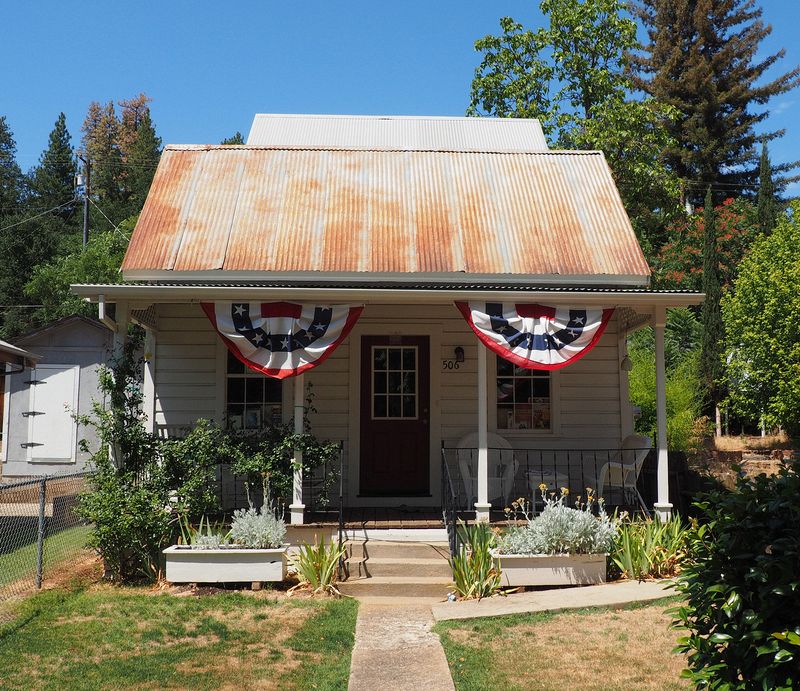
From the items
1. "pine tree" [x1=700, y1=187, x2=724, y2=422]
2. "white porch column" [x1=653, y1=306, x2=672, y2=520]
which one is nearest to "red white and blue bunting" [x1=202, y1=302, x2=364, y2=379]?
"white porch column" [x1=653, y1=306, x2=672, y2=520]

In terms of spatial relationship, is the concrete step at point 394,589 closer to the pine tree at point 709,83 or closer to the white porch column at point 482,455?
the white porch column at point 482,455

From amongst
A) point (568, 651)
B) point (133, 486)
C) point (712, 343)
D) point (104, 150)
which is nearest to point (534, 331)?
point (568, 651)

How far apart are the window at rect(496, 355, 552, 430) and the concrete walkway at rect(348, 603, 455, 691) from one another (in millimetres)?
3959

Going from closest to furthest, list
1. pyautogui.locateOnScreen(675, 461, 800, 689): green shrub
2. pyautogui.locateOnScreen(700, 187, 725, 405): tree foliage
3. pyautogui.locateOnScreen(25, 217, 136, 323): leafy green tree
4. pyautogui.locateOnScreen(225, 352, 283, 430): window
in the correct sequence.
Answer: pyautogui.locateOnScreen(675, 461, 800, 689): green shrub → pyautogui.locateOnScreen(225, 352, 283, 430): window → pyautogui.locateOnScreen(700, 187, 725, 405): tree foliage → pyautogui.locateOnScreen(25, 217, 136, 323): leafy green tree

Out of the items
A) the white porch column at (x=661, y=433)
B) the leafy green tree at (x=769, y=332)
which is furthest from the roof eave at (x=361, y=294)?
the leafy green tree at (x=769, y=332)

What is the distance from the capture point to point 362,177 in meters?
12.4

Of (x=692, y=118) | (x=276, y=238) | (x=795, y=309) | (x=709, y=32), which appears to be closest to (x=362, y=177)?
(x=276, y=238)

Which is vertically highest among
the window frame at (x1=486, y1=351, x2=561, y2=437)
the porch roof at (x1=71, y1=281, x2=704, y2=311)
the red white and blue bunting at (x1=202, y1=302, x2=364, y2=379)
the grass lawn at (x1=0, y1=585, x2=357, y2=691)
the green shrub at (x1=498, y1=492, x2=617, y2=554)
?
the porch roof at (x1=71, y1=281, x2=704, y2=311)

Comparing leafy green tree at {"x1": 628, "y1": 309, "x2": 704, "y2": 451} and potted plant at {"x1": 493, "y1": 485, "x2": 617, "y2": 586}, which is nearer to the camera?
potted plant at {"x1": 493, "y1": 485, "x2": 617, "y2": 586}

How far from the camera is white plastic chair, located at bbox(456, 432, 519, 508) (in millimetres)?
10117

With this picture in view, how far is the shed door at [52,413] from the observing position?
16.1 m

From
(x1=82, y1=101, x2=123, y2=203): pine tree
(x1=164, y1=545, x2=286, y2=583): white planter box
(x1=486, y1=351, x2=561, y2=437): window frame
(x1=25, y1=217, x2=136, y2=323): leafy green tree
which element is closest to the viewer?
(x1=164, y1=545, x2=286, y2=583): white planter box

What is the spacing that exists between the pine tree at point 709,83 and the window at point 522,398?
2656 cm

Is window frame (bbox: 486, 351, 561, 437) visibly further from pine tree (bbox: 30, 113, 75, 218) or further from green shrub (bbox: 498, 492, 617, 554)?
pine tree (bbox: 30, 113, 75, 218)
